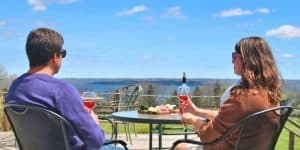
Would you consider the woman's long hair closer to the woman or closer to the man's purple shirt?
the woman

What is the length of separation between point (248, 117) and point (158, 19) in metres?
26.1

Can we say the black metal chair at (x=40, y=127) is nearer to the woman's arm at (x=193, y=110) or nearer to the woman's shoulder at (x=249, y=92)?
the woman's shoulder at (x=249, y=92)

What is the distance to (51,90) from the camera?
255 centimetres

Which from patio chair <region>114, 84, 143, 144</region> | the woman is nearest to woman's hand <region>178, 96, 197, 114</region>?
the woman

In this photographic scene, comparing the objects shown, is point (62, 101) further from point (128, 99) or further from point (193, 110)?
point (128, 99)

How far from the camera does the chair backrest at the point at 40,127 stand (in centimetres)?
251

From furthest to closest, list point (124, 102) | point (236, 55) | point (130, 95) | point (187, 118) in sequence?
1. point (124, 102)
2. point (130, 95)
3. point (187, 118)
4. point (236, 55)

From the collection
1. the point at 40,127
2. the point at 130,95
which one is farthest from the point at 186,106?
the point at 130,95

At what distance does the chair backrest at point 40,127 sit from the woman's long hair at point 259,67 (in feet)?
3.20

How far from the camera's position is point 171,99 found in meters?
10.5

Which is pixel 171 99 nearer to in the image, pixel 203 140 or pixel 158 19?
pixel 203 140

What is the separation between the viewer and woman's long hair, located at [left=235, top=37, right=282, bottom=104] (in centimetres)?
283

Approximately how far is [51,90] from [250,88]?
1.03m

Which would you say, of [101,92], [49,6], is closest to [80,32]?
[49,6]
